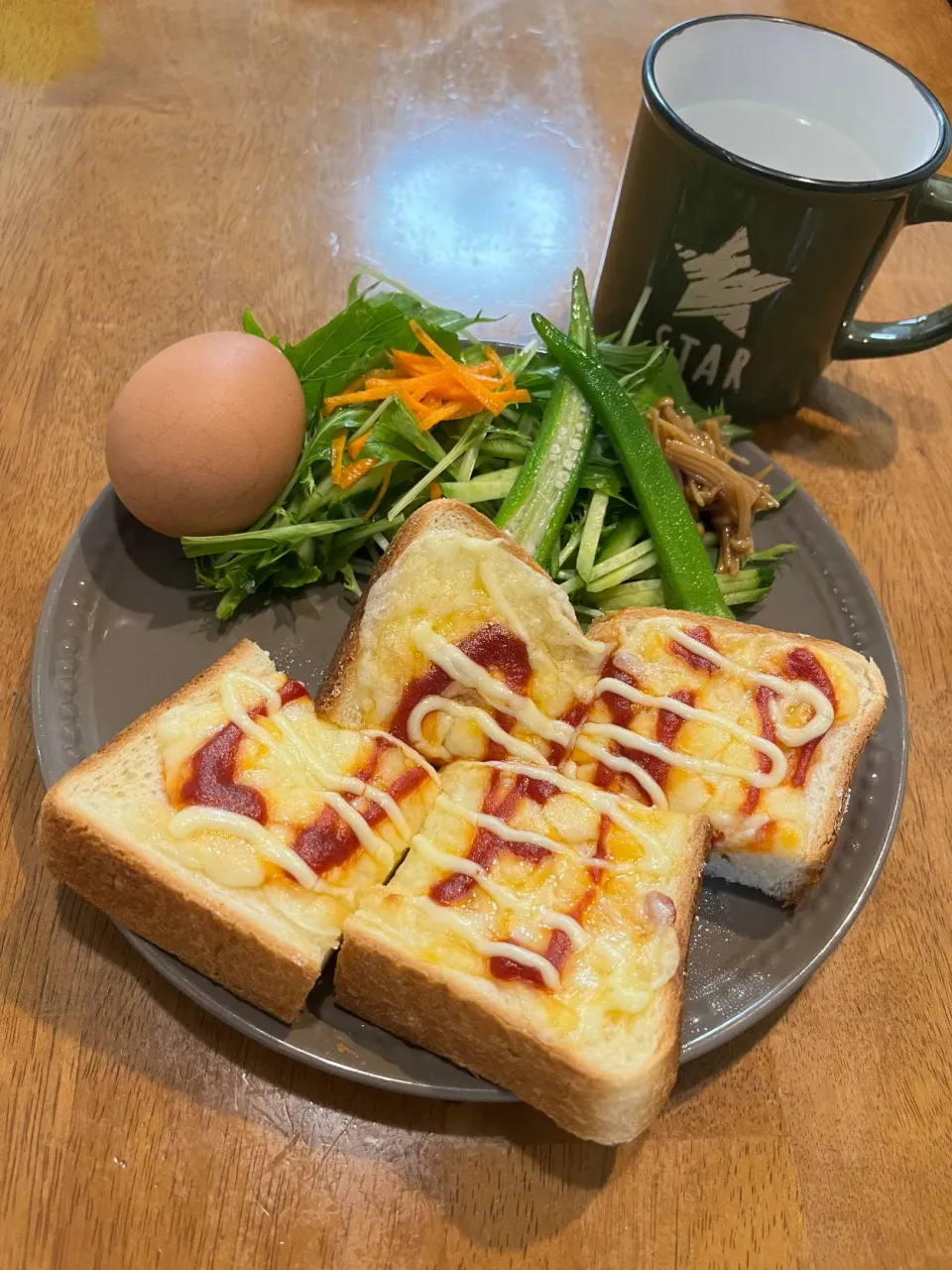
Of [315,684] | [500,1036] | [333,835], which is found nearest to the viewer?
[500,1036]

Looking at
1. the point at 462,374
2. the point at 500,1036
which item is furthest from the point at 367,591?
the point at 500,1036

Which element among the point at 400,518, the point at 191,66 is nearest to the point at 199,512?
the point at 400,518

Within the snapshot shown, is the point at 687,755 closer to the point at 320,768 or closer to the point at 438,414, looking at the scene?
the point at 320,768

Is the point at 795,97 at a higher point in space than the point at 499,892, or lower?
higher

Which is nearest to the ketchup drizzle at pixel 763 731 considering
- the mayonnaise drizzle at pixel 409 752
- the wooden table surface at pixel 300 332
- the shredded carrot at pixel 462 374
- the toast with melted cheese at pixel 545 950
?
the toast with melted cheese at pixel 545 950

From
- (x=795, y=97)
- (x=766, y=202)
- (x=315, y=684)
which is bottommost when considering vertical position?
(x=315, y=684)

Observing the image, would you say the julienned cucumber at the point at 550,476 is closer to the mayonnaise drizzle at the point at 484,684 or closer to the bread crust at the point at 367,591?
the bread crust at the point at 367,591
